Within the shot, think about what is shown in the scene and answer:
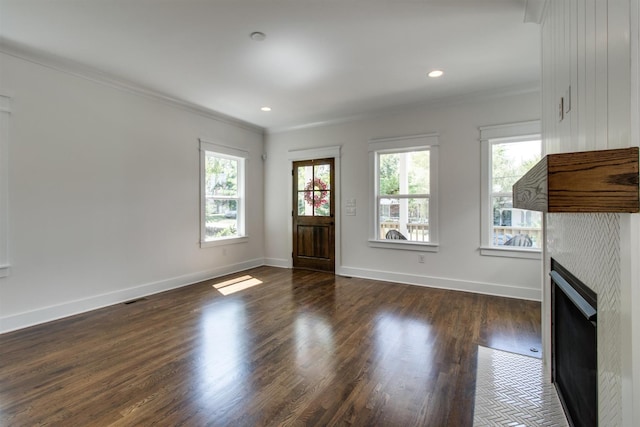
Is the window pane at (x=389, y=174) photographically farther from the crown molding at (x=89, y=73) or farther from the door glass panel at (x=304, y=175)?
the crown molding at (x=89, y=73)

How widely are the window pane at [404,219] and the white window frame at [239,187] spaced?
8.52 feet

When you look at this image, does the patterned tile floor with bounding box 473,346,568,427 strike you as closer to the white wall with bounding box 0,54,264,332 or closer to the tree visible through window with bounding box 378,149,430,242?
the tree visible through window with bounding box 378,149,430,242

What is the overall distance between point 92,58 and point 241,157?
2701 millimetres

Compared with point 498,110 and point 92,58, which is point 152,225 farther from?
point 498,110

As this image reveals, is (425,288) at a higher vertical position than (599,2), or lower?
lower

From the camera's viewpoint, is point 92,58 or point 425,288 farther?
point 425,288

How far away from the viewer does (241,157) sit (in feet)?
18.4

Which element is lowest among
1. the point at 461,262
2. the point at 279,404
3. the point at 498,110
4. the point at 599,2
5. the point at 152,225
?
the point at 279,404

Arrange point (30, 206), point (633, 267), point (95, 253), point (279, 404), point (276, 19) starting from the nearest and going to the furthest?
point (633, 267)
point (279, 404)
point (276, 19)
point (30, 206)
point (95, 253)

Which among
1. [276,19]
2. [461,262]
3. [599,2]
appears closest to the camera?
[599,2]

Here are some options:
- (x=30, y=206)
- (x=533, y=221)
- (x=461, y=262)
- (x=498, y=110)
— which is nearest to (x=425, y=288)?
(x=461, y=262)

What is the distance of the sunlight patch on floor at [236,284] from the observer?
436cm

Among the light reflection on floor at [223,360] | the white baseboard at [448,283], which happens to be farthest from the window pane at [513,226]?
the light reflection on floor at [223,360]

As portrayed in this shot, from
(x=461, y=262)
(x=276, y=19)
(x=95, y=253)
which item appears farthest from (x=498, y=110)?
(x=95, y=253)
